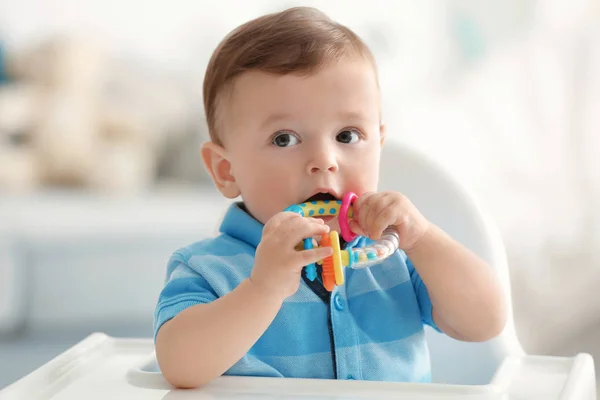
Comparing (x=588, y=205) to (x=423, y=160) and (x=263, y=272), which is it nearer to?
(x=423, y=160)

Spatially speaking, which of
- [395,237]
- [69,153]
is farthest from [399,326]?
[69,153]

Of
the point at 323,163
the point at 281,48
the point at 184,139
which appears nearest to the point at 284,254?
the point at 323,163

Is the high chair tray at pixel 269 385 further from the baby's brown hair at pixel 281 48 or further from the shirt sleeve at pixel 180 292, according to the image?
the baby's brown hair at pixel 281 48

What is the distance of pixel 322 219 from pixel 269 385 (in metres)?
0.16

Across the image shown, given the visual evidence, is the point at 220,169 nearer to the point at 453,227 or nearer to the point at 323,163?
the point at 323,163

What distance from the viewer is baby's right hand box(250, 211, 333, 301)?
25.9 inches

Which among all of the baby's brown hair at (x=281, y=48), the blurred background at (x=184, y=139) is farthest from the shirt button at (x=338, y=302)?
the blurred background at (x=184, y=139)

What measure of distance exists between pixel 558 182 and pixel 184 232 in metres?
0.94

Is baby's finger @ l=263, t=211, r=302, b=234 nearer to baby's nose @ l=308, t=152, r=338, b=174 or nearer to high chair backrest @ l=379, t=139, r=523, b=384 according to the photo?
baby's nose @ l=308, t=152, r=338, b=174

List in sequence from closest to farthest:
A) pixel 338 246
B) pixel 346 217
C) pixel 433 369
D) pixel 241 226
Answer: pixel 338 246, pixel 346 217, pixel 241 226, pixel 433 369

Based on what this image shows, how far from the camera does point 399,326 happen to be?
33.2 inches

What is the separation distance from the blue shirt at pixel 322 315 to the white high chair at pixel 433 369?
0.07 metres

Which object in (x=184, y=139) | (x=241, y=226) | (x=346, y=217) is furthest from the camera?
(x=184, y=139)

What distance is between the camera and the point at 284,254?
664mm
